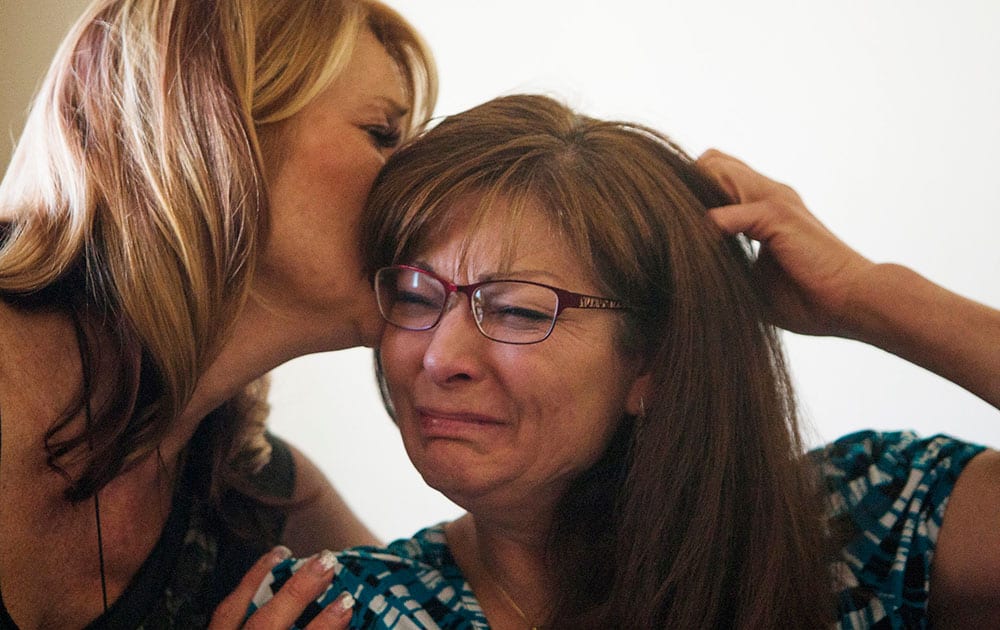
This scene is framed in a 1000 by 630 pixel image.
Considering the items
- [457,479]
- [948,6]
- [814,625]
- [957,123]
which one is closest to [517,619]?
[457,479]

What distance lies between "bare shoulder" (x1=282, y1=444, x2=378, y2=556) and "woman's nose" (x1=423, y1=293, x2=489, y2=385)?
670 millimetres

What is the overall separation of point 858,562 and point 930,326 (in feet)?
1.14

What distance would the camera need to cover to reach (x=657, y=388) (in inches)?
50.3

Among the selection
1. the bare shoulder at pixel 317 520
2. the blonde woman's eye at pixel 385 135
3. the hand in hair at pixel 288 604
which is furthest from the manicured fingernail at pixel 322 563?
the blonde woman's eye at pixel 385 135

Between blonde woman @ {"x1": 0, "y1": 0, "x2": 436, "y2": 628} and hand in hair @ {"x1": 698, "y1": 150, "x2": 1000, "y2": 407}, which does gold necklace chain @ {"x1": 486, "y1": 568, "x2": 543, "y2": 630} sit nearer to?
blonde woman @ {"x1": 0, "y1": 0, "x2": 436, "y2": 628}

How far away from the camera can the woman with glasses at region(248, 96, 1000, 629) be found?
47.3 inches

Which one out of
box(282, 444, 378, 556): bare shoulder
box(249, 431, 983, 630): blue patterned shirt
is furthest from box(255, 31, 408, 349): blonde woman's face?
box(282, 444, 378, 556): bare shoulder

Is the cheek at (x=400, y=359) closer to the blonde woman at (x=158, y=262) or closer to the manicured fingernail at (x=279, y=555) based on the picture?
the blonde woman at (x=158, y=262)

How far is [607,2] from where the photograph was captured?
217 centimetres

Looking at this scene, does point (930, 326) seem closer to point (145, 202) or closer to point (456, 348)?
point (456, 348)

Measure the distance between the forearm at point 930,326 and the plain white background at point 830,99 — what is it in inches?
26.2

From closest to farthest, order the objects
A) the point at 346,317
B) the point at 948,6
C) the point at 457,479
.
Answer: the point at 457,479, the point at 346,317, the point at 948,6

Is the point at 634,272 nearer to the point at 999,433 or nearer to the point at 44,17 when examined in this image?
the point at 999,433

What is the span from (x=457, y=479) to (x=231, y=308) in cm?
41
